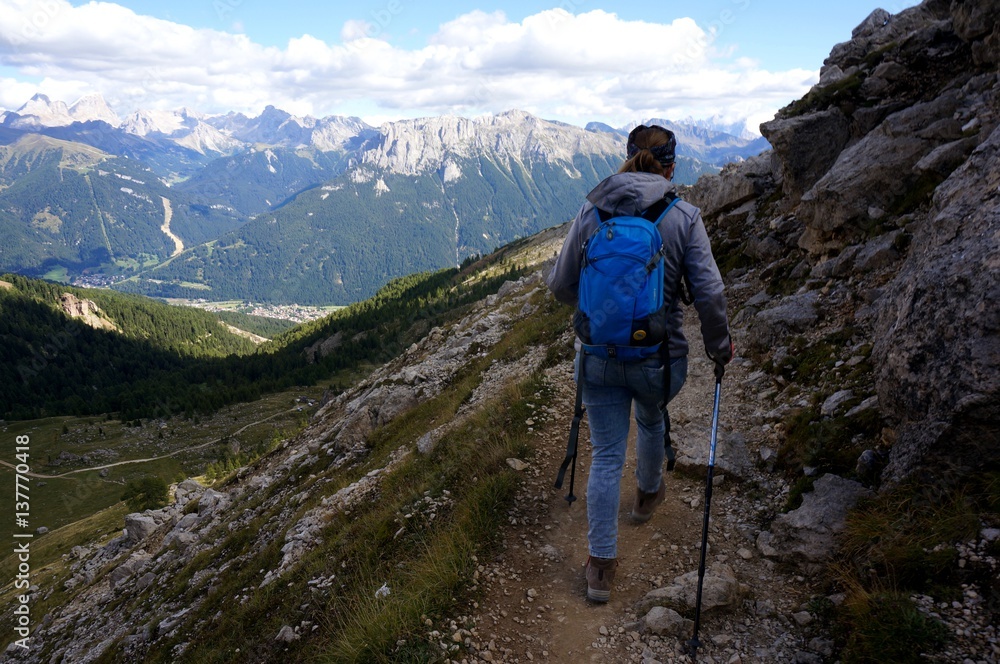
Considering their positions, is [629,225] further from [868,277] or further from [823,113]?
[823,113]

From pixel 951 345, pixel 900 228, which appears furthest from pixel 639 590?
pixel 900 228

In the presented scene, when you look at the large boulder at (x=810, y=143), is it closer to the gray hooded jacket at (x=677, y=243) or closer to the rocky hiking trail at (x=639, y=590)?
the rocky hiking trail at (x=639, y=590)

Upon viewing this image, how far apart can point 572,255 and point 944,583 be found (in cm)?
461

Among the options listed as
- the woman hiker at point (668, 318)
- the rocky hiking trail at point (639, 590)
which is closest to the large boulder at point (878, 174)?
the rocky hiking trail at point (639, 590)

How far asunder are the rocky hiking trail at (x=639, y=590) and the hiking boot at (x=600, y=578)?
192 millimetres

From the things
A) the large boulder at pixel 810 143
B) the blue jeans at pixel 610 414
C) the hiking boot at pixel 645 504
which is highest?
the large boulder at pixel 810 143

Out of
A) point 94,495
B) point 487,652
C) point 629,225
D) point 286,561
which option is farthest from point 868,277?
point 94,495

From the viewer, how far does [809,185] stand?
1609 centimetres

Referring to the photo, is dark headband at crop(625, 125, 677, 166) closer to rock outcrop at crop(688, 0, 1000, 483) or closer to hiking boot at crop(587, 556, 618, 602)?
rock outcrop at crop(688, 0, 1000, 483)

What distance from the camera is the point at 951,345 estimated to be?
18.0ft

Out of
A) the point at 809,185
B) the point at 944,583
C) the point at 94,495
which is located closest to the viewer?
the point at 944,583

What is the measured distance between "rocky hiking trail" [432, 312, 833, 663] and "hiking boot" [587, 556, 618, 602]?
19 centimetres

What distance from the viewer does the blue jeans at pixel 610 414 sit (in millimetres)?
5422

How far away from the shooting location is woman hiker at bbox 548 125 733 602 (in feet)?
17.4
